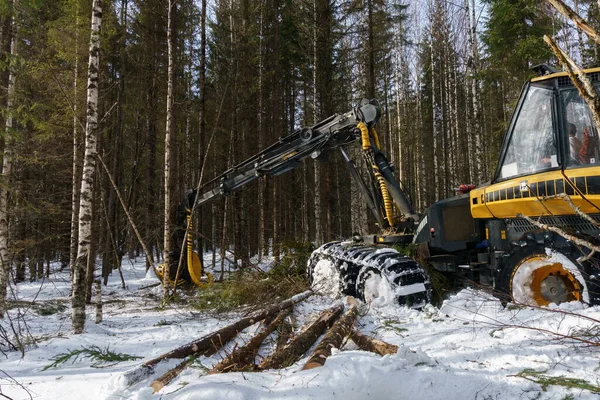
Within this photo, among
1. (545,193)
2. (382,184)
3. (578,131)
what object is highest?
(578,131)

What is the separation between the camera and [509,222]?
16.9 feet

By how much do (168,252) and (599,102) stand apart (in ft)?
29.2

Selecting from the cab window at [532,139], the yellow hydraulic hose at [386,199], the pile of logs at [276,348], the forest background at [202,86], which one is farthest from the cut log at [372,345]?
the forest background at [202,86]

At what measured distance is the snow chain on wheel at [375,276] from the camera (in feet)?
17.0

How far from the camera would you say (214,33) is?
59.7 ft

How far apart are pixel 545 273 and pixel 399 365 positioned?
268 centimetres

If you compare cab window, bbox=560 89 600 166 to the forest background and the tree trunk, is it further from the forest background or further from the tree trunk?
the tree trunk

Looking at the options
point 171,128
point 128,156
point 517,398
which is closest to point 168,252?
A: point 171,128

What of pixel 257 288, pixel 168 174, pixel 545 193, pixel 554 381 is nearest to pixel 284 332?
pixel 554 381

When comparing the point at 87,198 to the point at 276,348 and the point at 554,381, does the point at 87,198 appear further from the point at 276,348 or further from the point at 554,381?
the point at 554,381

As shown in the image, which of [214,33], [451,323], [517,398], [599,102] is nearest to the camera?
[599,102]

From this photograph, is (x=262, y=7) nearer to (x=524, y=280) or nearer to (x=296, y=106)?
(x=296, y=106)

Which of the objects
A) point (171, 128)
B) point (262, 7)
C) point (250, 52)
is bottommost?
point (171, 128)

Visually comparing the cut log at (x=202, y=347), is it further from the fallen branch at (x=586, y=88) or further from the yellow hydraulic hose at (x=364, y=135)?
the yellow hydraulic hose at (x=364, y=135)
